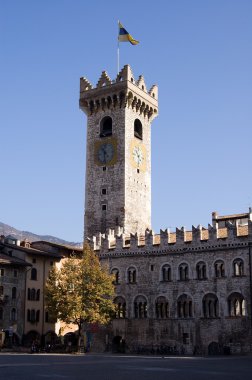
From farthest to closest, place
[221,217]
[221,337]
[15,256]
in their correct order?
[221,217]
[15,256]
[221,337]

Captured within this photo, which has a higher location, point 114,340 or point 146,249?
point 146,249

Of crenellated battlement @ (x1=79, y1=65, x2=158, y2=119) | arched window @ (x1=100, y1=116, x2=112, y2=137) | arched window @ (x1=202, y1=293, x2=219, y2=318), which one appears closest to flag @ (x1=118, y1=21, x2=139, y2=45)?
crenellated battlement @ (x1=79, y1=65, x2=158, y2=119)

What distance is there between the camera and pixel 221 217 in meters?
72.8

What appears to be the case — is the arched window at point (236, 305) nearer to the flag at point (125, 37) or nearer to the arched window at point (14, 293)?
the arched window at point (14, 293)

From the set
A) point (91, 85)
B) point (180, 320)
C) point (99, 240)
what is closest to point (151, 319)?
point (180, 320)

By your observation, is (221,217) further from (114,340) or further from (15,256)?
(15,256)

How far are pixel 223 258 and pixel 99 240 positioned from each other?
17.6m

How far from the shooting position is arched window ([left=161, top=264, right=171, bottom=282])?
61281 mm

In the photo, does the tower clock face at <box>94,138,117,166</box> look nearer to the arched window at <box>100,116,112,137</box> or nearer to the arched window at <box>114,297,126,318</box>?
the arched window at <box>100,116,112,137</box>

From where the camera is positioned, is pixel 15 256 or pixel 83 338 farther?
pixel 15 256

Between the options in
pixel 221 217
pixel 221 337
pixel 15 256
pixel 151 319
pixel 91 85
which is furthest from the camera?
pixel 91 85

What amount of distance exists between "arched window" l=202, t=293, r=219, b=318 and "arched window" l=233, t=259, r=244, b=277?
3.32 m

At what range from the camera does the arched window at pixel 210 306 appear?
187ft

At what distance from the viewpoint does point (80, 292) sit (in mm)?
58562
